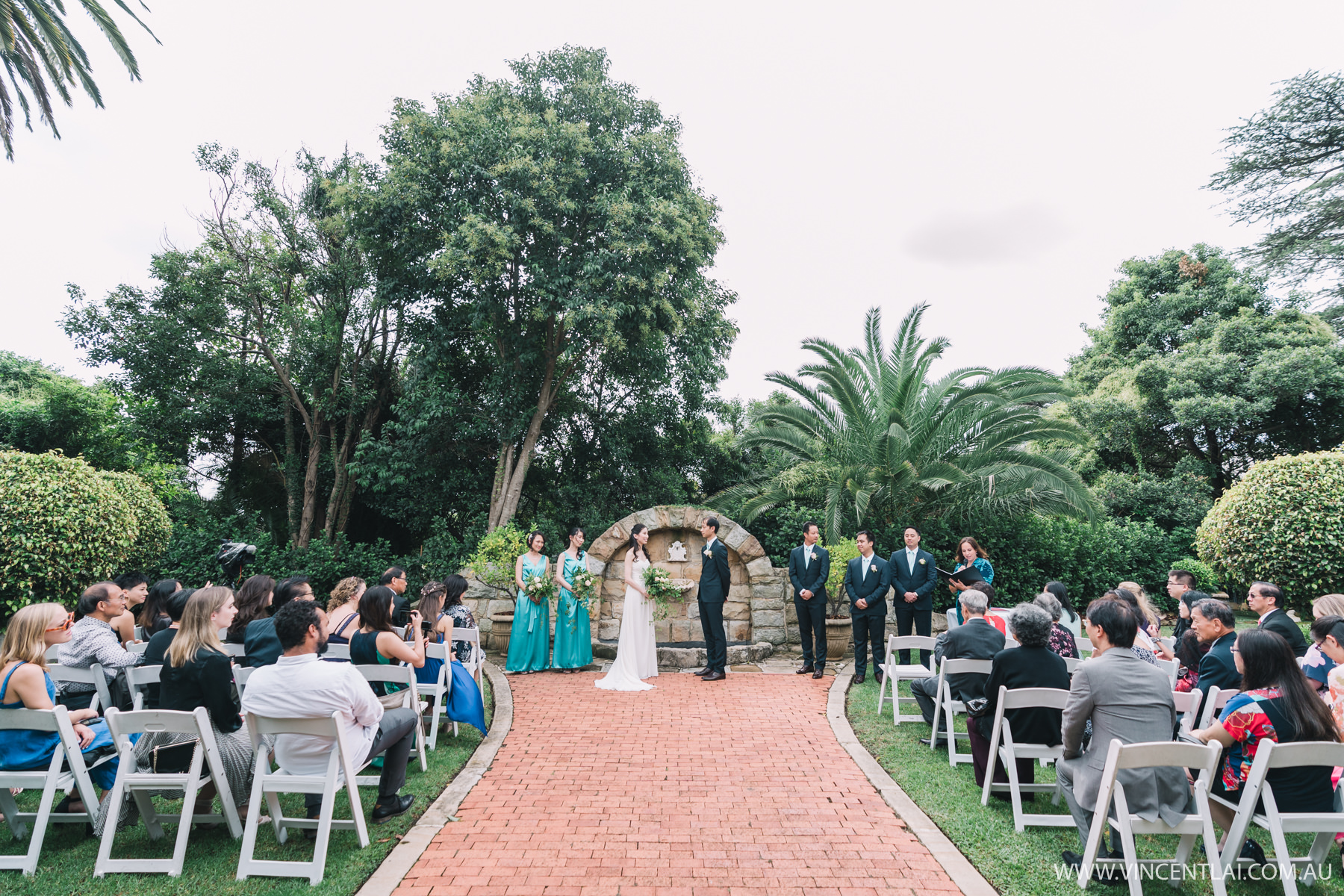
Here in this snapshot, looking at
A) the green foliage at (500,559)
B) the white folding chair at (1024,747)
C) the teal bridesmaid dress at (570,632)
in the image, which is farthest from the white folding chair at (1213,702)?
the green foliage at (500,559)

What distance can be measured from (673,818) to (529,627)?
207 inches

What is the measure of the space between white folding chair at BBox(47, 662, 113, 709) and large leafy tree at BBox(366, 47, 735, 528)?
8.40 meters

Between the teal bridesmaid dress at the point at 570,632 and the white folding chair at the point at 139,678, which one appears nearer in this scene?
the white folding chair at the point at 139,678

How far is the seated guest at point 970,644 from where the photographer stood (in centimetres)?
549

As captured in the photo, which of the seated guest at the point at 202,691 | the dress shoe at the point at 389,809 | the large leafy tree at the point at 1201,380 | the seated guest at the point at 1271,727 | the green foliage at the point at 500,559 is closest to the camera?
the seated guest at the point at 1271,727

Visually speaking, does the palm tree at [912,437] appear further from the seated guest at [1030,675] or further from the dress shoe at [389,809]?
the dress shoe at [389,809]

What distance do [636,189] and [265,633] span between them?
10.2 metres

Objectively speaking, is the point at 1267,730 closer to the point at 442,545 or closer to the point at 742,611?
the point at 742,611

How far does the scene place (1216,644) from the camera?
4.76 meters

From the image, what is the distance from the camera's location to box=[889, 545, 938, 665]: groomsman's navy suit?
28.9 ft

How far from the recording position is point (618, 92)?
13.8m

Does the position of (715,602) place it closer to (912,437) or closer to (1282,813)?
(912,437)

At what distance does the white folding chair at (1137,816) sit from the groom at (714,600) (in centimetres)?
571

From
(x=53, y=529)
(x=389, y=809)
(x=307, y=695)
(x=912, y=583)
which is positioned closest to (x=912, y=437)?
(x=912, y=583)
